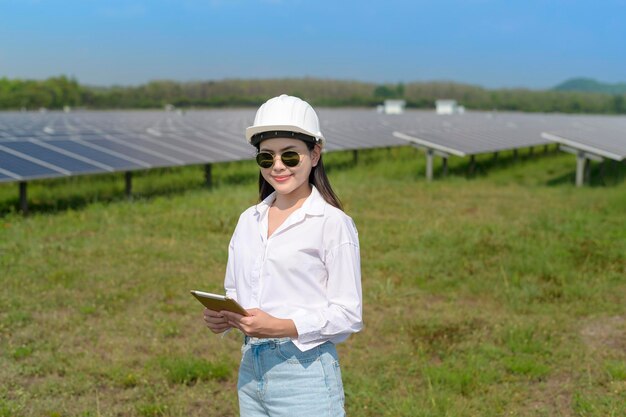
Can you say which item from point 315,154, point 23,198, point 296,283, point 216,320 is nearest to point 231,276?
point 216,320

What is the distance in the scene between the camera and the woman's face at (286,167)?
2229mm

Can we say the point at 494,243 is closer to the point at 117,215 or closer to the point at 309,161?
the point at 117,215

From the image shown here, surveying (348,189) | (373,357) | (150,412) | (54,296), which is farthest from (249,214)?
(348,189)

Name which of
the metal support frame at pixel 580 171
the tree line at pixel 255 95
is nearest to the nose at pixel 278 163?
the metal support frame at pixel 580 171

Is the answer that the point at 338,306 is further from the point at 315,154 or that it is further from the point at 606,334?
the point at 606,334

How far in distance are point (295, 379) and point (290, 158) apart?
28.4 inches

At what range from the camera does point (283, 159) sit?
2.22 metres

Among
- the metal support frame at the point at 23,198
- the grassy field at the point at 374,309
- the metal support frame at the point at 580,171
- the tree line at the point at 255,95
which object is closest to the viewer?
the grassy field at the point at 374,309

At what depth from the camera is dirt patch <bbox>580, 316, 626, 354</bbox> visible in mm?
5371

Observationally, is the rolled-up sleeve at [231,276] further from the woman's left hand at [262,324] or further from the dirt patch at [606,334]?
the dirt patch at [606,334]

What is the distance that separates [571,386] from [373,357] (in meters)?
1.40

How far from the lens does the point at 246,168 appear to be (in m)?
16.6

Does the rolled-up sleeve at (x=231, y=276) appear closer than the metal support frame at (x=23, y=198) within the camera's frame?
Yes

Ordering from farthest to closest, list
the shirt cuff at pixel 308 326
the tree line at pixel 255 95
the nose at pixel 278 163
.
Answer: the tree line at pixel 255 95, the nose at pixel 278 163, the shirt cuff at pixel 308 326
